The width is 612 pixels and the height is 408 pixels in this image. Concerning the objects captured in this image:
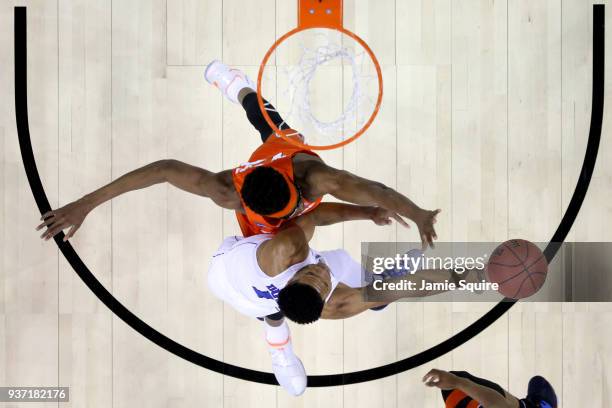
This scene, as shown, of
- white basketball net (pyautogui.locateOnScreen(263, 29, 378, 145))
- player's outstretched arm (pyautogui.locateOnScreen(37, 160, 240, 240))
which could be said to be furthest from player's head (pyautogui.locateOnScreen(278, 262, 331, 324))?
white basketball net (pyautogui.locateOnScreen(263, 29, 378, 145))

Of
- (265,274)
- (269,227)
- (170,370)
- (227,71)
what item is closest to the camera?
(265,274)

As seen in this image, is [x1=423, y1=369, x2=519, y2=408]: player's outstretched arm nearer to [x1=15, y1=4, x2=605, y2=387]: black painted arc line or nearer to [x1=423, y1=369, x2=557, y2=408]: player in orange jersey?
[x1=423, y1=369, x2=557, y2=408]: player in orange jersey

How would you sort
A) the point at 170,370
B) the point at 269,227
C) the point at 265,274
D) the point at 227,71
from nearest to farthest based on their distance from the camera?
the point at 265,274
the point at 269,227
the point at 227,71
the point at 170,370

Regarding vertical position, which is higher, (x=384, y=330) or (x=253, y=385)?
(x=384, y=330)

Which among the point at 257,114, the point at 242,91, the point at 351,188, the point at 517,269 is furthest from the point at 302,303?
the point at 242,91

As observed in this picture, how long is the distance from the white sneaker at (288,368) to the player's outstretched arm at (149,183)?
88cm

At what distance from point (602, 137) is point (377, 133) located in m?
1.31

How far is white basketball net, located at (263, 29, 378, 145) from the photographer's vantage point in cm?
352

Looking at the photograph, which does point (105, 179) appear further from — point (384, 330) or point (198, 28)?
point (384, 330)

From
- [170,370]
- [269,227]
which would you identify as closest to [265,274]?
[269,227]

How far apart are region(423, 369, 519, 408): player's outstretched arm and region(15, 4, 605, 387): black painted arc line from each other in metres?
0.76

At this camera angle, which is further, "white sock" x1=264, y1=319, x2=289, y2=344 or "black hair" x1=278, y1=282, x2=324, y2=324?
"white sock" x1=264, y1=319, x2=289, y2=344

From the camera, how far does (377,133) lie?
12.0 feet

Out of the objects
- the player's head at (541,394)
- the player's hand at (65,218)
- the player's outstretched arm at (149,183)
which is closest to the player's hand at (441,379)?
the player's head at (541,394)
